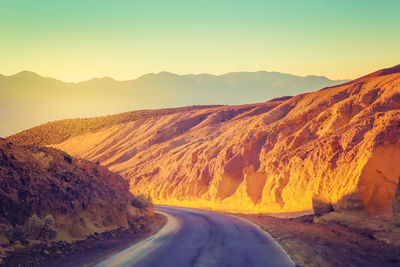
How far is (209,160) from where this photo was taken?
42.1 meters

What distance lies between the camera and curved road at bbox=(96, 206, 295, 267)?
35.0ft

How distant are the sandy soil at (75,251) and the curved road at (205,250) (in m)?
0.62

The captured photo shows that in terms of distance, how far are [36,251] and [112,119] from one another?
85043 mm

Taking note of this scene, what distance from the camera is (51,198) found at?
48.2 feet

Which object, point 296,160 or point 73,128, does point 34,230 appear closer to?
point 296,160

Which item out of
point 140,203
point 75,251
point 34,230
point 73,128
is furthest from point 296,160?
point 73,128

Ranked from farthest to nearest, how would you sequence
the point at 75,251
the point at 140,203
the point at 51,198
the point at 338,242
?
the point at 140,203, the point at 51,198, the point at 338,242, the point at 75,251

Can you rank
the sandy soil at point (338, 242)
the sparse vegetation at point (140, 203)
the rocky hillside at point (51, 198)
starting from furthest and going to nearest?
1. the sparse vegetation at point (140, 203)
2. the rocky hillside at point (51, 198)
3. the sandy soil at point (338, 242)

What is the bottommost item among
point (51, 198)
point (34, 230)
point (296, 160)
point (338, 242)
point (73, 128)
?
point (338, 242)

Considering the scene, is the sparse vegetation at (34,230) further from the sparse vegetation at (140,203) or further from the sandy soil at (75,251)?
the sparse vegetation at (140,203)

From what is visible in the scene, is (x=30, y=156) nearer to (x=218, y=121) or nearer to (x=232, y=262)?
(x=232, y=262)

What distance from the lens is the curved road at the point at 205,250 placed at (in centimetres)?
1067

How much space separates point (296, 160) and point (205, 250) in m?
15.8

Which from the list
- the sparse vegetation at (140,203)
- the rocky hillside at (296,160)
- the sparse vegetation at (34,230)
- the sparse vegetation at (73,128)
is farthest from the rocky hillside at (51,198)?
the sparse vegetation at (73,128)
